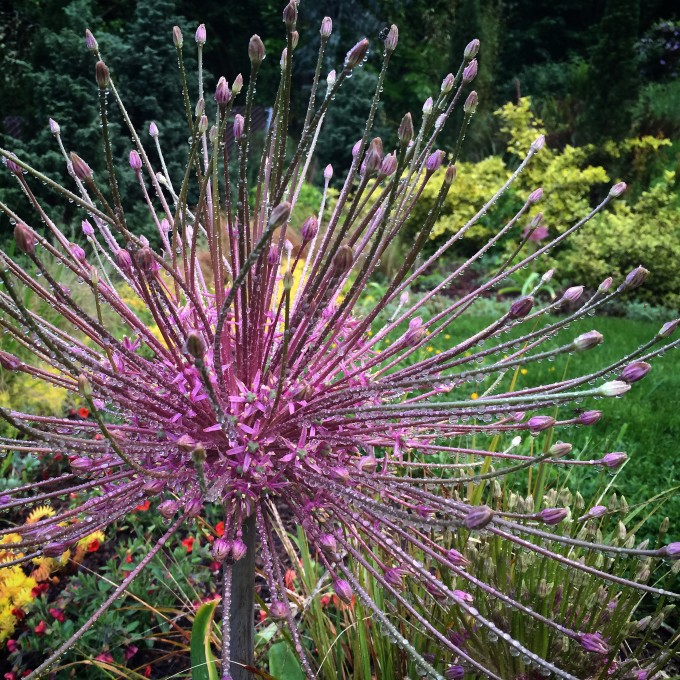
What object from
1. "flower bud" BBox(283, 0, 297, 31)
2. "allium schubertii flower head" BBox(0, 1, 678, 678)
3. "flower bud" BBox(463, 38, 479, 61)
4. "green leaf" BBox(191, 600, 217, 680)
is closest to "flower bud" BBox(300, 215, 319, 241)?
"allium schubertii flower head" BBox(0, 1, 678, 678)

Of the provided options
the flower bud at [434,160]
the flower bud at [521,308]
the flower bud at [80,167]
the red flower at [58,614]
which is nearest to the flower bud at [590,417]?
the flower bud at [521,308]

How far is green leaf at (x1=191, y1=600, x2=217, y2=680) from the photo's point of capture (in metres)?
0.95

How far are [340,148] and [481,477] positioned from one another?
37.4 feet

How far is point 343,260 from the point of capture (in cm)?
76

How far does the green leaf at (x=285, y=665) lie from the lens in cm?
113

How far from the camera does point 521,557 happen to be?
1322 mm

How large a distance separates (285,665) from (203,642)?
0.25 metres

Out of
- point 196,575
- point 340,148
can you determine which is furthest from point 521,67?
point 196,575

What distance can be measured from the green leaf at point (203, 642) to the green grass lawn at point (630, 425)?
1.03 meters

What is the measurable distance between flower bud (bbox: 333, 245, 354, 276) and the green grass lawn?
97cm

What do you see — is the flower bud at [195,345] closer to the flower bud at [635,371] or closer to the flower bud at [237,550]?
the flower bud at [237,550]

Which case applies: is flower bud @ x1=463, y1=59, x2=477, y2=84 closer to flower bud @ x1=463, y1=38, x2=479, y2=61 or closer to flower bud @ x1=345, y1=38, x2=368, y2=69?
flower bud @ x1=463, y1=38, x2=479, y2=61

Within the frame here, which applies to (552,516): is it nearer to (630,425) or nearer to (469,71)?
(469,71)

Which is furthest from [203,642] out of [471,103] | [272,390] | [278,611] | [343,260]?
[471,103]
